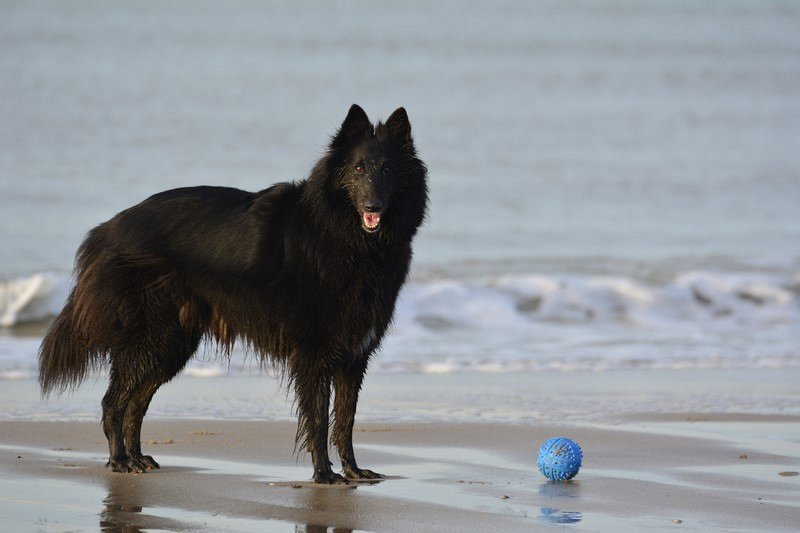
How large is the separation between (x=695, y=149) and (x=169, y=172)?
13589mm

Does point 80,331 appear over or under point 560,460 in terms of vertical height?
over

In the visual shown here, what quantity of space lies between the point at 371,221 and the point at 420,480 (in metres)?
1.30

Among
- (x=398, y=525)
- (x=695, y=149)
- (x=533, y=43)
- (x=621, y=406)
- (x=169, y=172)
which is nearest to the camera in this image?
(x=398, y=525)

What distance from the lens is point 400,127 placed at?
6250 mm

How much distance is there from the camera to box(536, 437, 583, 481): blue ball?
601cm

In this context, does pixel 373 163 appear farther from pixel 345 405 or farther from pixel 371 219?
pixel 345 405

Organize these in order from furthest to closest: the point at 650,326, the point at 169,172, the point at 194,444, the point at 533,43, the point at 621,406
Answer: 1. the point at 533,43
2. the point at 169,172
3. the point at 650,326
4. the point at 621,406
5. the point at 194,444

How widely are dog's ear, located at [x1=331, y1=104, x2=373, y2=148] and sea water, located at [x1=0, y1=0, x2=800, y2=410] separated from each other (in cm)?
284

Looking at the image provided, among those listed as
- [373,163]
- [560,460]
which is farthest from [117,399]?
[560,460]

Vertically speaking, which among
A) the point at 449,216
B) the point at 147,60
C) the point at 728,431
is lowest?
the point at 728,431

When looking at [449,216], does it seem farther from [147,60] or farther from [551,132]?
[147,60]

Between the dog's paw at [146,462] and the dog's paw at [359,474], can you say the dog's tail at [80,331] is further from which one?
the dog's paw at [359,474]

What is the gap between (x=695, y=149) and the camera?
32156 millimetres

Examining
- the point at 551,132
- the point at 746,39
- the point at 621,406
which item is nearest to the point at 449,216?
the point at 551,132
